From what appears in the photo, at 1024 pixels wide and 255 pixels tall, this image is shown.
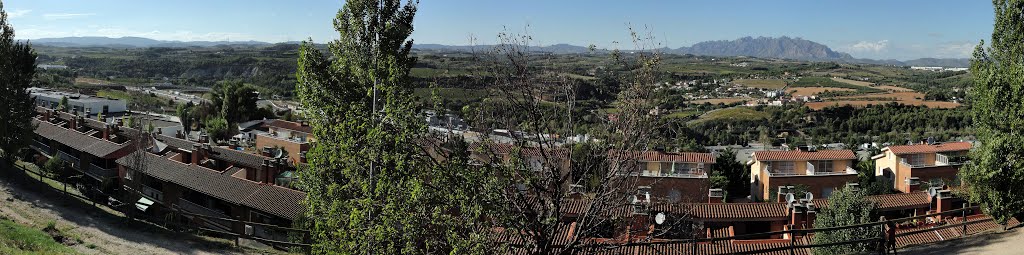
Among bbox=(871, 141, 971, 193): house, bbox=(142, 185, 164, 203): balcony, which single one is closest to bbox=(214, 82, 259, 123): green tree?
bbox=(142, 185, 164, 203): balcony

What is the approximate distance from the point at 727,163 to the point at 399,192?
26.8 m

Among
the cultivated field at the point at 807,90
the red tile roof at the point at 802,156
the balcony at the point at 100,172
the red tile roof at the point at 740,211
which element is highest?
the cultivated field at the point at 807,90

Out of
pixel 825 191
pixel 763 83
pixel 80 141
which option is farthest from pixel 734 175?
pixel 763 83

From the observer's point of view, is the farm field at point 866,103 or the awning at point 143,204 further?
the farm field at point 866,103

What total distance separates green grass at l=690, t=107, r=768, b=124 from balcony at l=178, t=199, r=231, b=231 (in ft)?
198

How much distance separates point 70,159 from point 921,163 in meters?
39.1

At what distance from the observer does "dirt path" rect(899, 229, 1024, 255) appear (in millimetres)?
12500

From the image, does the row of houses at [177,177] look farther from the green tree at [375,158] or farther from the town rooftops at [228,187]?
the green tree at [375,158]

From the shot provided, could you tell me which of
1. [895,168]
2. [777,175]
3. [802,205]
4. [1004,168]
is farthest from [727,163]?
[1004,168]

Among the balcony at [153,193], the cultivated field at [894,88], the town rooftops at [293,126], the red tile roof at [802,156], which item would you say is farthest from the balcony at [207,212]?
the cultivated field at [894,88]

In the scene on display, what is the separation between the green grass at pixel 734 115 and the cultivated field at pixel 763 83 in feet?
125

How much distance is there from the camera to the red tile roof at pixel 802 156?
31328 millimetres

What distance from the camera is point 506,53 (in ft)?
29.3

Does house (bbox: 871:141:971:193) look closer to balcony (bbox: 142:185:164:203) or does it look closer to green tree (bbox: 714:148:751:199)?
green tree (bbox: 714:148:751:199)
